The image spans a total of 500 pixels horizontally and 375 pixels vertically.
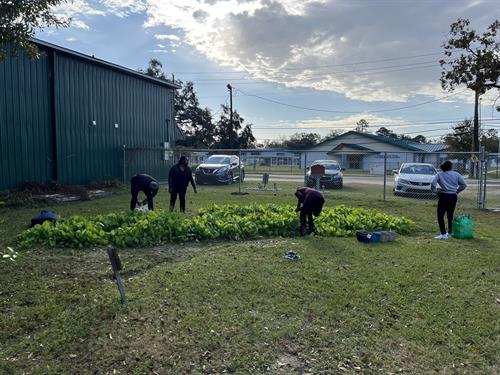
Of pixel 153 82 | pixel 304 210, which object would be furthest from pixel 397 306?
pixel 153 82

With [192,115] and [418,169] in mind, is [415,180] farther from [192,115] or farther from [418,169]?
[192,115]

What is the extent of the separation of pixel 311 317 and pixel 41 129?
14180 millimetres

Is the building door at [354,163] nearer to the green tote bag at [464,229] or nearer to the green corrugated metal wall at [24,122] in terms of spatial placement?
the green corrugated metal wall at [24,122]

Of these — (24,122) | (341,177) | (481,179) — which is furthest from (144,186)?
(341,177)

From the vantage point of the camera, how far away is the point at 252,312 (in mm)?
4242

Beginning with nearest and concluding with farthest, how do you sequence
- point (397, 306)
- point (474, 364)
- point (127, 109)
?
point (474, 364), point (397, 306), point (127, 109)

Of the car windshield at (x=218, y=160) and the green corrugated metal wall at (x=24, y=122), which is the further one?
the car windshield at (x=218, y=160)

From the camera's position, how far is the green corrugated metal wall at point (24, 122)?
13539 millimetres

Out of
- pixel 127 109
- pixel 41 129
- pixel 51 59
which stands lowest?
pixel 41 129

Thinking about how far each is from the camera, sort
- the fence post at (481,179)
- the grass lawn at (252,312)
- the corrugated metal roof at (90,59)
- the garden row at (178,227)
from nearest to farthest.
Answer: the grass lawn at (252,312)
the garden row at (178,227)
the fence post at (481,179)
the corrugated metal roof at (90,59)

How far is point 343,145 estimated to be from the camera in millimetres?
55812

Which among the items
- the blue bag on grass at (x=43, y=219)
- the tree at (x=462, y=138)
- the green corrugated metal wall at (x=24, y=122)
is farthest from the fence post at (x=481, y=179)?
the tree at (x=462, y=138)

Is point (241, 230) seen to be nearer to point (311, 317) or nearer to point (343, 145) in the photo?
point (311, 317)

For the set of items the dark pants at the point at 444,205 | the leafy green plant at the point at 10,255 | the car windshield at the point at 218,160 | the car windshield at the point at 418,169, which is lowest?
the dark pants at the point at 444,205
